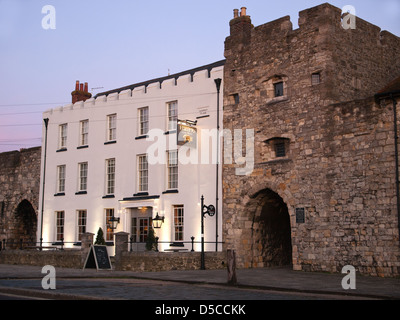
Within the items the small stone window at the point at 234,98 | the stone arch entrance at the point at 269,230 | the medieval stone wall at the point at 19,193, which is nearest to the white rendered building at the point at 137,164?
the small stone window at the point at 234,98

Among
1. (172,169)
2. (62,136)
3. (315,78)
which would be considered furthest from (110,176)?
(315,78)

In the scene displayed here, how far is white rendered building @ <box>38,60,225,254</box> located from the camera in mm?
23609

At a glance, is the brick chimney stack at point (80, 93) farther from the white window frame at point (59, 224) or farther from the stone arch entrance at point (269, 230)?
the stone arch entrance at point (269, 230)

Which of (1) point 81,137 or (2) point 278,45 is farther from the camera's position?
(1) point 81,137

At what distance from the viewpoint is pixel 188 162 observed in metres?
24.1

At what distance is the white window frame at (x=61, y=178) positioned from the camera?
30047 millimetres

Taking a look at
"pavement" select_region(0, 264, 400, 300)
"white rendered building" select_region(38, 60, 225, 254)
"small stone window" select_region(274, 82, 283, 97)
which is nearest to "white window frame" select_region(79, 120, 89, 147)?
"white rendered building" select_region(38, 60, 225, 254)

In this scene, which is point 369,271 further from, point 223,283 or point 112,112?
point 112,112

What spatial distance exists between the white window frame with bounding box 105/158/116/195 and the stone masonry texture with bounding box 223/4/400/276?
7.28 meters

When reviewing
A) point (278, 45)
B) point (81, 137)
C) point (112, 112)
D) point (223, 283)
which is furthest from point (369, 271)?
point (81, 137)

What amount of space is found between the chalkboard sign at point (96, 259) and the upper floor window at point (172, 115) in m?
7.60

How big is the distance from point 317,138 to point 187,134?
6042 millimetres
